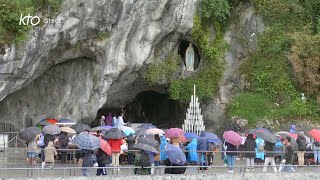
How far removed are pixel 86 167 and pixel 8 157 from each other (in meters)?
4.98

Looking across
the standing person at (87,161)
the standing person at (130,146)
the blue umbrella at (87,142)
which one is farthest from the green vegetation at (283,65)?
the blue umbrella at (87,142)

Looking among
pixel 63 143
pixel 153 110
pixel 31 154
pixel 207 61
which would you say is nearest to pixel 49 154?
pixel 31 154

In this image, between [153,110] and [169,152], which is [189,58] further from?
[169,152]

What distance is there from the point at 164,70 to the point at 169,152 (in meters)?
14.6

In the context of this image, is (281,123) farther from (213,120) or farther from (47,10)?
(47,10)

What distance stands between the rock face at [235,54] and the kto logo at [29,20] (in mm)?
11086

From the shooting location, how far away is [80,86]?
3109cm

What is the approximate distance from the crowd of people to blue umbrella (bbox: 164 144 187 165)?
3 centimetres

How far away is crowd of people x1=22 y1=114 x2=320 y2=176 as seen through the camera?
1948 centimetres

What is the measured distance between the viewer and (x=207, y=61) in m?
34.4

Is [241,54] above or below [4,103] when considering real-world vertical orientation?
above

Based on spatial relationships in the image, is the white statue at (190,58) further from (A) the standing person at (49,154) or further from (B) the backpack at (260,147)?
(A) the standing person at (49,154)

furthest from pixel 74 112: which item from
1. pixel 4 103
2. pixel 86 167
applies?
pixel 86 167

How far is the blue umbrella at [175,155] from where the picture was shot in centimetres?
1917
